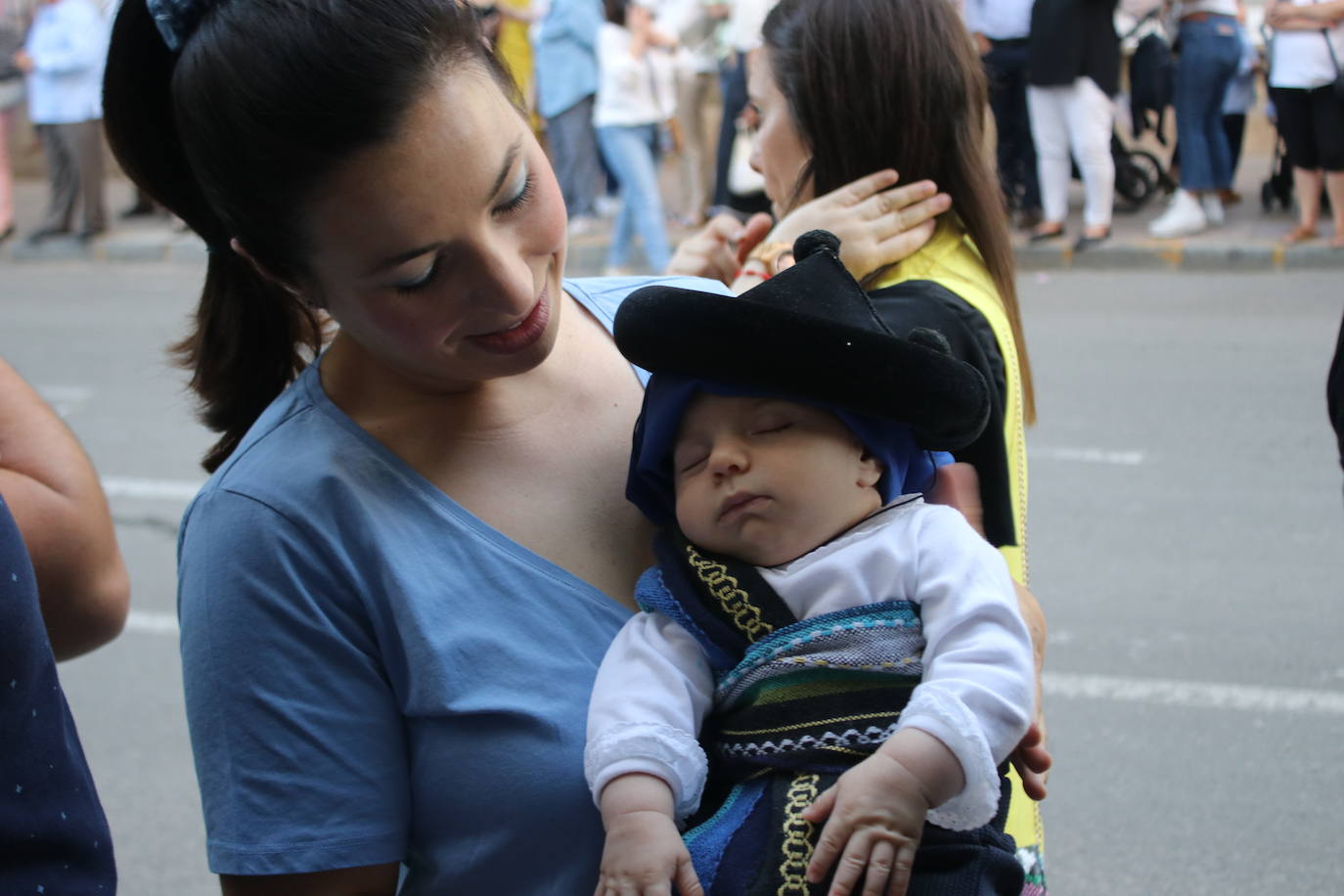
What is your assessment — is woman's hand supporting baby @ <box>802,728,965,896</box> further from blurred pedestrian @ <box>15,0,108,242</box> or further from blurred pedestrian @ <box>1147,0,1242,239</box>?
blurred pedestrian @ <box>15,0,108,242</box>

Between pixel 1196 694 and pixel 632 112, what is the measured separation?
23.4 feet

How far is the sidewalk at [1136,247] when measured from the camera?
9.84 metres

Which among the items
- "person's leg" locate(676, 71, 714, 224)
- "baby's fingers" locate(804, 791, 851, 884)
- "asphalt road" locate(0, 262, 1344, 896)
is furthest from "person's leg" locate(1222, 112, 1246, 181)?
"baby's fingers" locate(804, 791, 851, 884)

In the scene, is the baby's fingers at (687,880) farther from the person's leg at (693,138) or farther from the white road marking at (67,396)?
the person's leg at (693,138)

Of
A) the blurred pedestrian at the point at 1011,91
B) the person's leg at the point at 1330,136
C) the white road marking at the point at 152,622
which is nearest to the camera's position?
the white road marking at the point at 152,622

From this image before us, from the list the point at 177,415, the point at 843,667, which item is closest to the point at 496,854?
the point at 843,667

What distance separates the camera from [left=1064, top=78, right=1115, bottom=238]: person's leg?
979cm

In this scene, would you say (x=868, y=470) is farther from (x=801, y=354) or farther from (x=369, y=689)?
(x=369, y=689)

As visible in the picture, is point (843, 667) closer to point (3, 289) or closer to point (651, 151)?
point (651, 151)

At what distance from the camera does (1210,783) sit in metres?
4.13

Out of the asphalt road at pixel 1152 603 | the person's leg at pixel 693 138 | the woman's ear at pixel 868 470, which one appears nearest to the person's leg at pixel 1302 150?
the asphalt road at pixel 1152 603

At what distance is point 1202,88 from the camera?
10.1m

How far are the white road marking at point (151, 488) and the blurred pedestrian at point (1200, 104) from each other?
700cm

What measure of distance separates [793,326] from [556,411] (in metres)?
0.42
